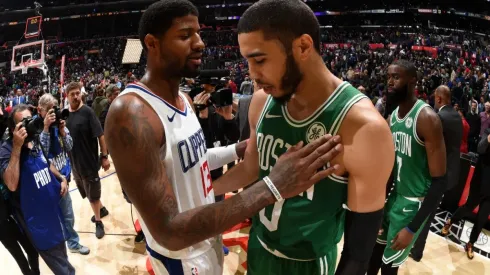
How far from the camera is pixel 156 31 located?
161cm

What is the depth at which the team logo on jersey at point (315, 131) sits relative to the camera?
140cm

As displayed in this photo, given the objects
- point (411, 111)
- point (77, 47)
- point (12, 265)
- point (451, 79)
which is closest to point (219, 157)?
point (411, 111)

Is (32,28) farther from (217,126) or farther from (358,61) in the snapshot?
(217,126)

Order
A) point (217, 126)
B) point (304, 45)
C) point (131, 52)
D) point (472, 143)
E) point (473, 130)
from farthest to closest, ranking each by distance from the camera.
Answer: point (472, 143) < point (473, 130) < point (131, 52) < point (217, 126) < point (304, 45)

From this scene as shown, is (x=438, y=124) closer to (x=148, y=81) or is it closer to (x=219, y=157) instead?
(x=219, y=157)

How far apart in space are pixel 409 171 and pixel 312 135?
159 centimetres

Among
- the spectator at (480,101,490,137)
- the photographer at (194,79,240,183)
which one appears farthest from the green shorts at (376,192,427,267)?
the spectator at (480,101,490,137)

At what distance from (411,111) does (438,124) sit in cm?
22

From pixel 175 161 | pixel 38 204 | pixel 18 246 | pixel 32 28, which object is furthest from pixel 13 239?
pixel 32 28

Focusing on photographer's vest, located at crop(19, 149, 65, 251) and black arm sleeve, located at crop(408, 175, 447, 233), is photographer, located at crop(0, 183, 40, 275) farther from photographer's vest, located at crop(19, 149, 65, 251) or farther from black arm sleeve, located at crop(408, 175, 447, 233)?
black arm sleeve, located at crop(408, 175, 447, 233)

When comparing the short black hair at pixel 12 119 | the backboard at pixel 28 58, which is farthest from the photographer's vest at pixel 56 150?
the backboard at pixel 28 58

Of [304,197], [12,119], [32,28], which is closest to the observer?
[304,197]

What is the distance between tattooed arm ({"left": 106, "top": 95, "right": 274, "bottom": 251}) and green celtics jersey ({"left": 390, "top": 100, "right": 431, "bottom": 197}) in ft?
5.82

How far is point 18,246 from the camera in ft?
10.6
